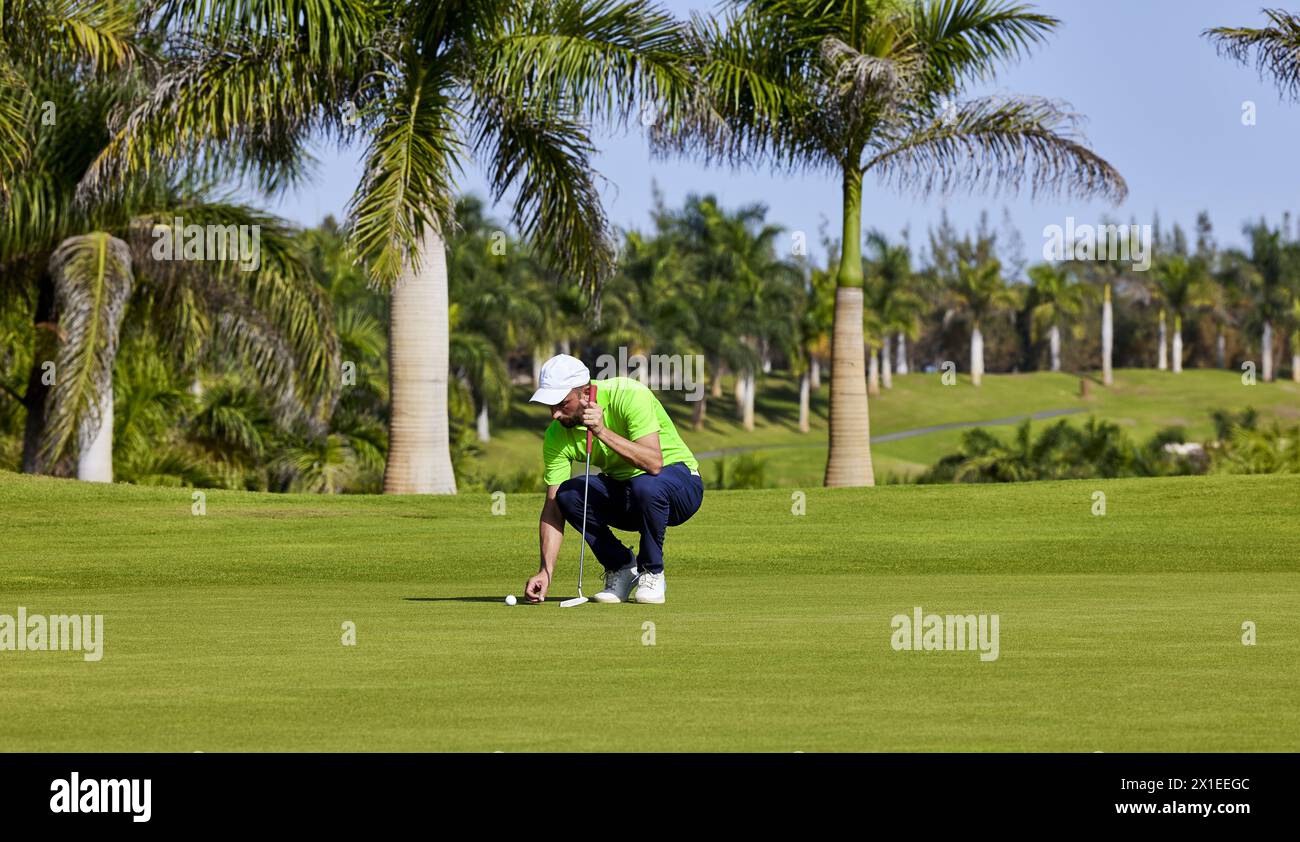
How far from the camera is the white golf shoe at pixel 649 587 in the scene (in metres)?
11.7

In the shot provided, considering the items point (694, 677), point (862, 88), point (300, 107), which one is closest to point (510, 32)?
point (300, 107)

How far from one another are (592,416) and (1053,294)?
134 metres

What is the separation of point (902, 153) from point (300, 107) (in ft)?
35.8

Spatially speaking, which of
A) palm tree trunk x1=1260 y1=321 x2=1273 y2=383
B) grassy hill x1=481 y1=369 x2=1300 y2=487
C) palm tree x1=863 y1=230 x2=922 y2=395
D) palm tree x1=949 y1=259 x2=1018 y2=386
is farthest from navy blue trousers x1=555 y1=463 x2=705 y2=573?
palm tree trunk x1=1260 y1=321 x2=1273 y2=383

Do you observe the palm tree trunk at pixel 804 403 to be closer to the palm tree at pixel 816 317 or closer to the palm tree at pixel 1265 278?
the palm tree at pixel 816 317

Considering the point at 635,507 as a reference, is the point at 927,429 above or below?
above

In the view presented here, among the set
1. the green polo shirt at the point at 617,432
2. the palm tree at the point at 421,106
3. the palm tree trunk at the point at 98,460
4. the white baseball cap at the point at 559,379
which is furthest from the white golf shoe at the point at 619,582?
the palm tree trunk at the point at 98,460

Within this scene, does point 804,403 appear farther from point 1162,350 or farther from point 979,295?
point 1162,350

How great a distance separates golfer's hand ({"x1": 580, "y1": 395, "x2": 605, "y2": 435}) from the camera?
10.8 metres

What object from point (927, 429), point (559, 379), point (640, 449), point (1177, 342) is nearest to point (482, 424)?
point (927, 429)

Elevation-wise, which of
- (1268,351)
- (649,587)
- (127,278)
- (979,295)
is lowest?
(649,587)

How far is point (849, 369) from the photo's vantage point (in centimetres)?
3062

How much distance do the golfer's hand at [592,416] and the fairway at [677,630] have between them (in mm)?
1193
